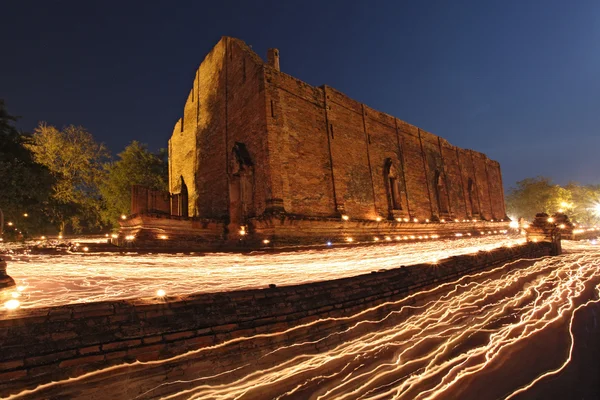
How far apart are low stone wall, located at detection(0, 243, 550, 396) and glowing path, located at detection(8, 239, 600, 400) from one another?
0.28 feet

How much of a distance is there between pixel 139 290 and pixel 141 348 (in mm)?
1880

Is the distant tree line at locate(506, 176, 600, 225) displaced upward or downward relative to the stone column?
upward

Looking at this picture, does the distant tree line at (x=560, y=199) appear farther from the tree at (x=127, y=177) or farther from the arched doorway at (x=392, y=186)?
the tree at (x=127, y=177)

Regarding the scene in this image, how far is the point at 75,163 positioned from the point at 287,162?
18.1 m

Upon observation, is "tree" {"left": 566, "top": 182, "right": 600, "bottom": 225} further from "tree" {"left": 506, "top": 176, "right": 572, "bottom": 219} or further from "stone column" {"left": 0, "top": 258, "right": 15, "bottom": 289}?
"stone column" {"left": 0, "top": 258, "right": 15, "bottom": 289}

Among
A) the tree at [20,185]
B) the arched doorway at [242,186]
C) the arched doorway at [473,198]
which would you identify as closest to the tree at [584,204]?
the arched doorway at [473,198]

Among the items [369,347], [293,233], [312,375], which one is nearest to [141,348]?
[312,375]

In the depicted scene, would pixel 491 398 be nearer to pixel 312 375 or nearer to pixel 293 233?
pixel 312 375

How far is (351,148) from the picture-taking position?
49.6 ft

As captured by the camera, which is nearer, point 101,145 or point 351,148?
point 351,148

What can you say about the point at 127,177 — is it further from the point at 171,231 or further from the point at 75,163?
the point at 171,231

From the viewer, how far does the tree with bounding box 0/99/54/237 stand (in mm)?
8141

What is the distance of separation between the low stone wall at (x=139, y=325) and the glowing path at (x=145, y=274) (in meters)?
0.58

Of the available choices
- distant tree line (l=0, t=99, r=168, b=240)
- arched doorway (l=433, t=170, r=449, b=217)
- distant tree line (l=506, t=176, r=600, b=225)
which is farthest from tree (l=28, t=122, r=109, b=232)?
distant tree line (l=506, t=176, r=600, b=225)
